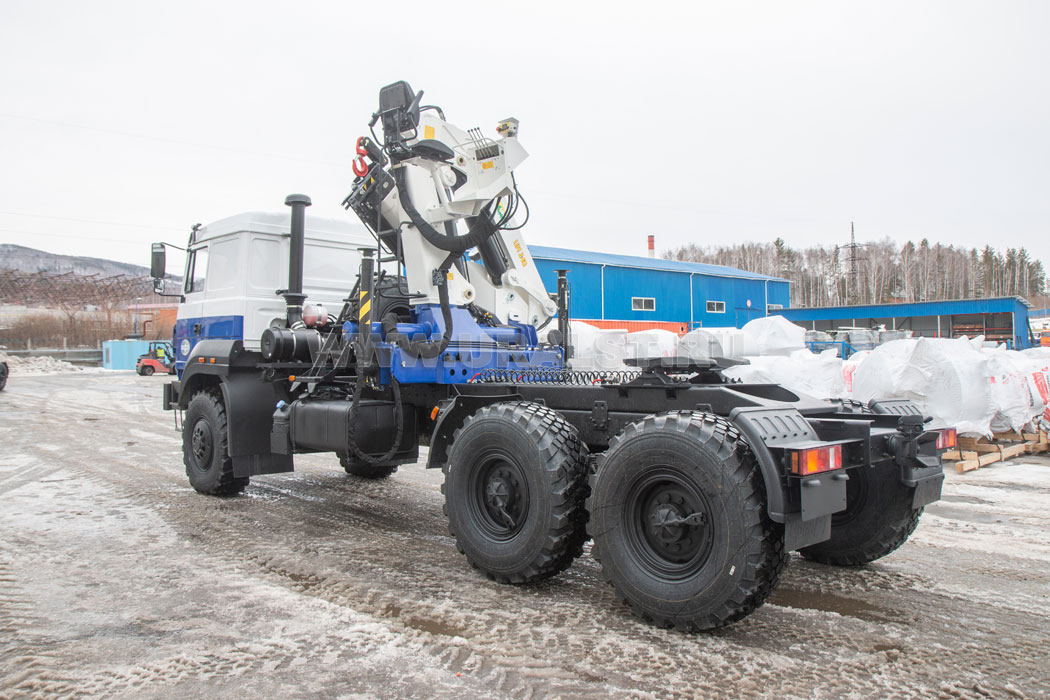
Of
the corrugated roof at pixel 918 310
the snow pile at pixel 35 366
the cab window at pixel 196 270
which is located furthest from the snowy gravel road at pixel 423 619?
the snow pile at pixel 35 366

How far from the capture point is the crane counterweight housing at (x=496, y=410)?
351 cm

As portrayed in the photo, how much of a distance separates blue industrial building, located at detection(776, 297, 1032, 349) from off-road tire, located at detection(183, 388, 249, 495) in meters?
34.5

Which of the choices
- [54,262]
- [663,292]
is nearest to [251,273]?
[663,292]

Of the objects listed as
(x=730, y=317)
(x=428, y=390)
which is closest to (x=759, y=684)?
(x=428, y=390)

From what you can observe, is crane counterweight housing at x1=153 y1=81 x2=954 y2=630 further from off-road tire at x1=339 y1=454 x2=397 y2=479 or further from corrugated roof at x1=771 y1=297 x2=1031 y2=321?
corrugated roof at x1=771 y1=297 x2=1031 y2=321

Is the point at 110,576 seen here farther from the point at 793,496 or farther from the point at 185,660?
the point at 793,496

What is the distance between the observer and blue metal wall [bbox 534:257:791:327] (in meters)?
28.1

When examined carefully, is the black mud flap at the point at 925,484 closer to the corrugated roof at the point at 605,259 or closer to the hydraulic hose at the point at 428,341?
the hydraulic hose at the point at 428,341

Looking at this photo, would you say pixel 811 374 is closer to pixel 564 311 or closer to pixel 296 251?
pixel 564 311

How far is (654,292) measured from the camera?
31.6m

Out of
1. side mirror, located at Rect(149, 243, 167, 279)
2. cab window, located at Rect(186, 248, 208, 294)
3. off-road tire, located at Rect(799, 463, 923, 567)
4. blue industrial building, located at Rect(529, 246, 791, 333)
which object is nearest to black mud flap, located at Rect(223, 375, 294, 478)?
cab window, located at Rect(186, 248, 208, 294)

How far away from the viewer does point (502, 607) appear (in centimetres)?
407

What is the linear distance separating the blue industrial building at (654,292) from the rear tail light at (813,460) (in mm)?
21633

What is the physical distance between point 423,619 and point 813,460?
2.16 meters
